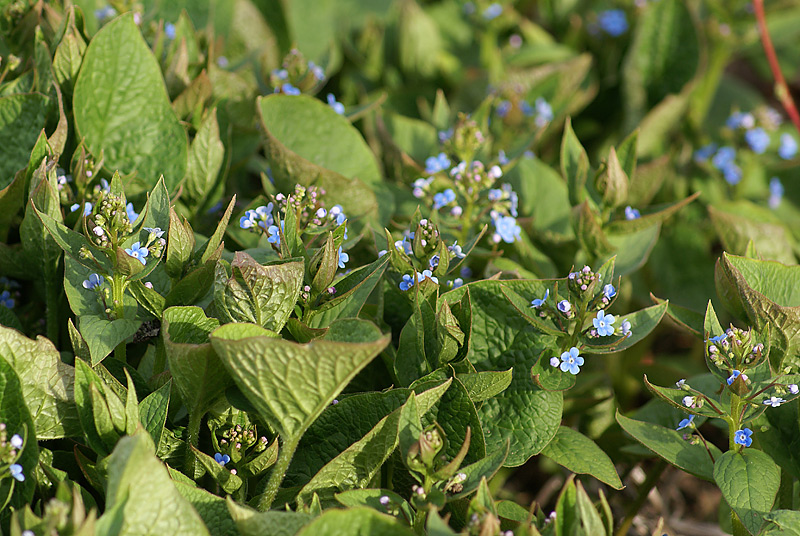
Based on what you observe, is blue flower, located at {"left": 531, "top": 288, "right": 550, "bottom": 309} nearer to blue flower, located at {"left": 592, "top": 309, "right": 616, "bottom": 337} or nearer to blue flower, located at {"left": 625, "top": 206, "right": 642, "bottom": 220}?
blue flower, located at {"left": 592, "top": 309, "right": 616, "bottom": 337}

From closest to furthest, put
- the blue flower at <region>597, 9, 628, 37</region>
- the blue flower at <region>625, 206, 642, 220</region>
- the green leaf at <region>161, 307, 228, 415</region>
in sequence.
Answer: the green leaf at <region>161, 307, 228, 415</region> → the blue flower at <region>625, 206, 642, 220</region> → the blue flower at <region>597, 9, 628, 37</region>

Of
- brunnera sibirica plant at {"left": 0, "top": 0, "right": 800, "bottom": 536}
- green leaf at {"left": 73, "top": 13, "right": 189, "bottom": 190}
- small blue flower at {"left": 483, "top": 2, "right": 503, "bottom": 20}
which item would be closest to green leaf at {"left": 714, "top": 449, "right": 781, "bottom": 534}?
brunnera sibirica plant at {"left": 0, "top": 0, "right": 800, "bottom": 536}

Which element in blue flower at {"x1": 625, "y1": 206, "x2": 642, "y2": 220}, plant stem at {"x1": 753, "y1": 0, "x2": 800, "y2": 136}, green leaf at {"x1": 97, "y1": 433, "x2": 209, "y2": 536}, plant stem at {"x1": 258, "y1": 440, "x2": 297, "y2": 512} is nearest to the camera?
green leaf at {"x1": 97, "y1": 433, "x2": 209, "y2": 536}

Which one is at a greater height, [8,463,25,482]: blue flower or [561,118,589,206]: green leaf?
[8,463,25,482]: blue flower

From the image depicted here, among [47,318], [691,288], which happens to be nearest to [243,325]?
[47,318]

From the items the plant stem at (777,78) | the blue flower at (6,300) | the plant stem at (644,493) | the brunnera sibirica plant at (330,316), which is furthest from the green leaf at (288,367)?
the plant stem at (777,78)

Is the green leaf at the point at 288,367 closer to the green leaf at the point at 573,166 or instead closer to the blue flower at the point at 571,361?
the blue flower at the point at 571,361

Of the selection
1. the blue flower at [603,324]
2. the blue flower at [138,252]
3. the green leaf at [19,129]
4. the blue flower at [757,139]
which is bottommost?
the blue flower at [757,139]
